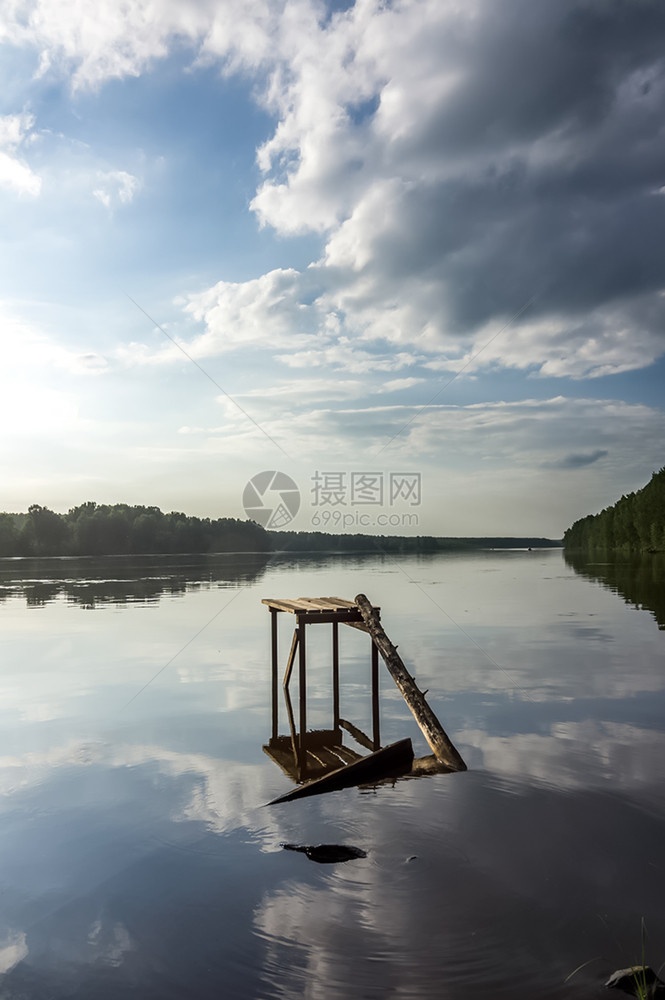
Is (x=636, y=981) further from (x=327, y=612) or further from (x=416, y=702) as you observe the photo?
(x=327, y=612)

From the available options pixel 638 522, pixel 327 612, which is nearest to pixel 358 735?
pixel 327 612

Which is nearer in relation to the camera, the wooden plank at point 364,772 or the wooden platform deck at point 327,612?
the wooden plank at point 364,772

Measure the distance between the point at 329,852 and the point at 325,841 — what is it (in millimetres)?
350

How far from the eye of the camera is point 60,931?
22.6 feet

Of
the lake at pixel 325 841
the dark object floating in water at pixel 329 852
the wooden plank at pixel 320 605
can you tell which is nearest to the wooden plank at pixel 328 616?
the wooden plank at pixel 320 605

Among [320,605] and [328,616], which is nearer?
[328,616]

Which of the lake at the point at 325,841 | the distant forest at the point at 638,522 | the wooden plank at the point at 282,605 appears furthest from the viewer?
the distant forest at the point at 638,522

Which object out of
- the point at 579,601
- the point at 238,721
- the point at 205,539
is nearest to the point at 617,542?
the point at 205,539

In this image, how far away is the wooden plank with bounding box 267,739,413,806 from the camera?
10.1 meters

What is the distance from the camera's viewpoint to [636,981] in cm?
551

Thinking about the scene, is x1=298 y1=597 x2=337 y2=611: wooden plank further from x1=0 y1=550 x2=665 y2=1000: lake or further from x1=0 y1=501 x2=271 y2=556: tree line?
x1=0 y1=501 x2=271 y2=556: tree line

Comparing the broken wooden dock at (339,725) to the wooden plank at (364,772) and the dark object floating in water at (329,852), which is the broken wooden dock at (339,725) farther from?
the dark object floating in water at (329,852)

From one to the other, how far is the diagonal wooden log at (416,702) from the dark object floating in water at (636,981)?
5.43 metres

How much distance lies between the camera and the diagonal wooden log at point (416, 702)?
1122 cm
